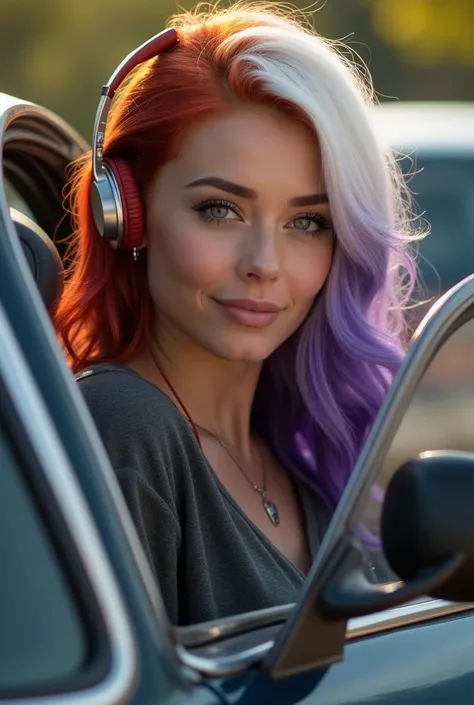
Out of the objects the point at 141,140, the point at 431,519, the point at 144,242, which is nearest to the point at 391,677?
the point at 431,519

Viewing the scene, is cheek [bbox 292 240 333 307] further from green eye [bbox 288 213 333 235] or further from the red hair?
the red hair

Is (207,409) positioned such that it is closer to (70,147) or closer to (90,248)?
(90,248)

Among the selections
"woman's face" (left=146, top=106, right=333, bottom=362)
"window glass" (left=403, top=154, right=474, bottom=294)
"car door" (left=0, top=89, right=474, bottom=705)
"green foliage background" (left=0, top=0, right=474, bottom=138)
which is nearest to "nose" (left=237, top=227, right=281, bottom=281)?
"woman's face" (left=146, top=106, right=333, bottom=362)

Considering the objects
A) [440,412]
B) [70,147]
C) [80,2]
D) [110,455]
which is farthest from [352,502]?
[80,2]

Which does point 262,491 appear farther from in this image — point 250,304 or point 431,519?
point 431,519

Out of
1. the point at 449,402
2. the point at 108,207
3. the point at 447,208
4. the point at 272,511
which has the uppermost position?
the point at 108,207

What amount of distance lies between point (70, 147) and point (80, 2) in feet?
48.8

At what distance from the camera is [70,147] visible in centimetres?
297

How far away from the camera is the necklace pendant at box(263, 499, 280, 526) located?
2.68 m

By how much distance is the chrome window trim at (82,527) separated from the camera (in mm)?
1554

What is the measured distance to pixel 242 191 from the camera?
248 cm

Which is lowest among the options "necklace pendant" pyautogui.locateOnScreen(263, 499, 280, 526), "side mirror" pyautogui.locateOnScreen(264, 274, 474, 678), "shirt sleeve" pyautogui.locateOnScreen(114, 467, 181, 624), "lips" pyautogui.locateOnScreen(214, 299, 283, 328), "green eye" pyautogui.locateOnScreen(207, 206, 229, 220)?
"necklace pendant" pyautogui.locateOnScreen(263, 499, 280, 526)

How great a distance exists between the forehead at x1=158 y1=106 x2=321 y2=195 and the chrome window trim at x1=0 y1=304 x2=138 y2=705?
3.18 feet

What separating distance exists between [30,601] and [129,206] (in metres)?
1.11
